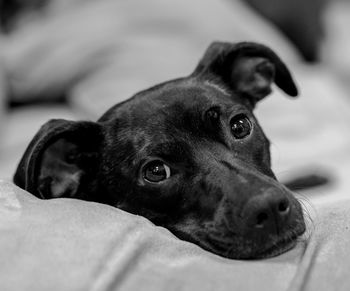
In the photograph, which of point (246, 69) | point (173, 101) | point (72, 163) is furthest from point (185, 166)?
point (246, 69)

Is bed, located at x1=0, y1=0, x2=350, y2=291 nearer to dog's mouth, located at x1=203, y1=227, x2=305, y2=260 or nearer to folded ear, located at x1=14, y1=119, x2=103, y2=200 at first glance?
dog's mouth, located at x1=203, y1=227, x2=305, y2=260

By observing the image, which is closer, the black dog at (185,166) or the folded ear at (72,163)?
the black dog at (185,166)

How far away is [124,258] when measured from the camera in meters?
1.41

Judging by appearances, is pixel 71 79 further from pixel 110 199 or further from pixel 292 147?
pixel 110 199

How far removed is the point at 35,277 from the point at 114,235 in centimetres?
22

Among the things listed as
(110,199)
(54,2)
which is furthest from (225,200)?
(54,2)

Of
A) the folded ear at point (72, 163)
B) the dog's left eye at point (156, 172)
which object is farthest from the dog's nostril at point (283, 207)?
the folded ear at point (72, 163)

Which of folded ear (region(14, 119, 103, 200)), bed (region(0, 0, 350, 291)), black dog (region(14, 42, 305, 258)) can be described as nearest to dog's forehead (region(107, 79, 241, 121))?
black dog (region(14, 42, 305, 258))

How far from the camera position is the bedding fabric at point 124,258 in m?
1.37

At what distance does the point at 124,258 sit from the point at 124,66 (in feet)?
9.03

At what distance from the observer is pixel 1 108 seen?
3.62m

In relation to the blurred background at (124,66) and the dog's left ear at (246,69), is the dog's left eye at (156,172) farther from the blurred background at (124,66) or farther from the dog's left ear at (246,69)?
the blurred background at (124,66)

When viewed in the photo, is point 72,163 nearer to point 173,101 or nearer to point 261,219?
point 173,101

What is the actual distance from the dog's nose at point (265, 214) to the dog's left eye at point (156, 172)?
0.37m
